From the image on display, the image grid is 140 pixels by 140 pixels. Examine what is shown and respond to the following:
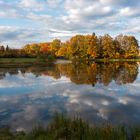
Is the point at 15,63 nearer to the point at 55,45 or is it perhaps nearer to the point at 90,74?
the point at 90,74

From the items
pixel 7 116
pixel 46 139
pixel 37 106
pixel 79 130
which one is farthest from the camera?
pixel 37 106

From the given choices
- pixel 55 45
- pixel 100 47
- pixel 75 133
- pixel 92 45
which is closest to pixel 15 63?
pixel 92 45

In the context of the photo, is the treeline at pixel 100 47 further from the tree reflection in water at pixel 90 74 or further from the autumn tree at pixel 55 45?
the tree reflection in water at pixel 90 74

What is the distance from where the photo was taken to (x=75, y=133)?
8820 millimetres

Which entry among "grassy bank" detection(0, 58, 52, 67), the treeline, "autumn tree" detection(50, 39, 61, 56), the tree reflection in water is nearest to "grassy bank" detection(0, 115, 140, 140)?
the tree reflection in water

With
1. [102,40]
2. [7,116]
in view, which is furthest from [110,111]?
[102,40]

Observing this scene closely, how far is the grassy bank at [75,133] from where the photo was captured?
8.37m

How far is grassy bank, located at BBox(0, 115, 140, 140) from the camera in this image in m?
8.37

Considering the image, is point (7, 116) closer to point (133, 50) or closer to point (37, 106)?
point (37, 106)

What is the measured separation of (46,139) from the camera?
834cm

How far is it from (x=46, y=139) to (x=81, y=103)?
25.6 feet

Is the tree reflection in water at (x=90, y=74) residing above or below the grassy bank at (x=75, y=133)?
below

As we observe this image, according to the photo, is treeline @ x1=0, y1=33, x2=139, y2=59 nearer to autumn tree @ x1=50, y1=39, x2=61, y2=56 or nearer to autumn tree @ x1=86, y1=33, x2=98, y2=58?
autumn tree @ x1=86, y1=33, x2=98, y2=58

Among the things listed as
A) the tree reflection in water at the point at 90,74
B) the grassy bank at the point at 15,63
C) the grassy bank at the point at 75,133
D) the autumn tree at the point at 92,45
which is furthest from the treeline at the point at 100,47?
the grassy bank at the point at 75,133
